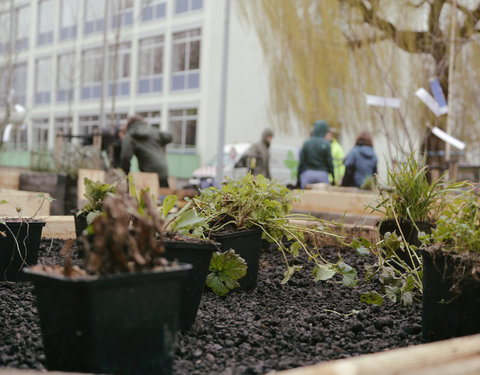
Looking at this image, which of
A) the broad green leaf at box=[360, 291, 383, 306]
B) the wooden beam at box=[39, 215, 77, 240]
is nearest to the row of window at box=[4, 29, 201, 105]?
the wooden beam at box=[39, 215, 77, 240]

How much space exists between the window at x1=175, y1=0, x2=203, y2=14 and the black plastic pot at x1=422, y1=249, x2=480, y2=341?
2548cm

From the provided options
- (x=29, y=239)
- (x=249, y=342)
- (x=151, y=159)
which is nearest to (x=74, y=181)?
(x=151, y=159)

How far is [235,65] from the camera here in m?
27.0

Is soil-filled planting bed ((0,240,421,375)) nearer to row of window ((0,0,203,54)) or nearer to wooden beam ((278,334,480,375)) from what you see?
wooden beam ((278,334,480,375))

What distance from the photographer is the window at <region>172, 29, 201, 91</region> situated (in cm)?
2669

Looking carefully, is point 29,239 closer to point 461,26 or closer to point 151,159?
point 151,159

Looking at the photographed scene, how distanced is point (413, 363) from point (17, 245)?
2.21 m

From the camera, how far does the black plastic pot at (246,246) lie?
2982 mm

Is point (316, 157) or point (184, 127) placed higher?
point (184, 127)

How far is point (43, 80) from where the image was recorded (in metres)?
34.8

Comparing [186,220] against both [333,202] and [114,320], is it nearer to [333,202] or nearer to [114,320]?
[114,320]

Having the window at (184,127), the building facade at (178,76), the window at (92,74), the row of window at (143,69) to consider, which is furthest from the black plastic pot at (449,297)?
the window at (92,74)

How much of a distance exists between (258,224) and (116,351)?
165cm

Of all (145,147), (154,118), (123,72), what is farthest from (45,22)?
(145,147)
